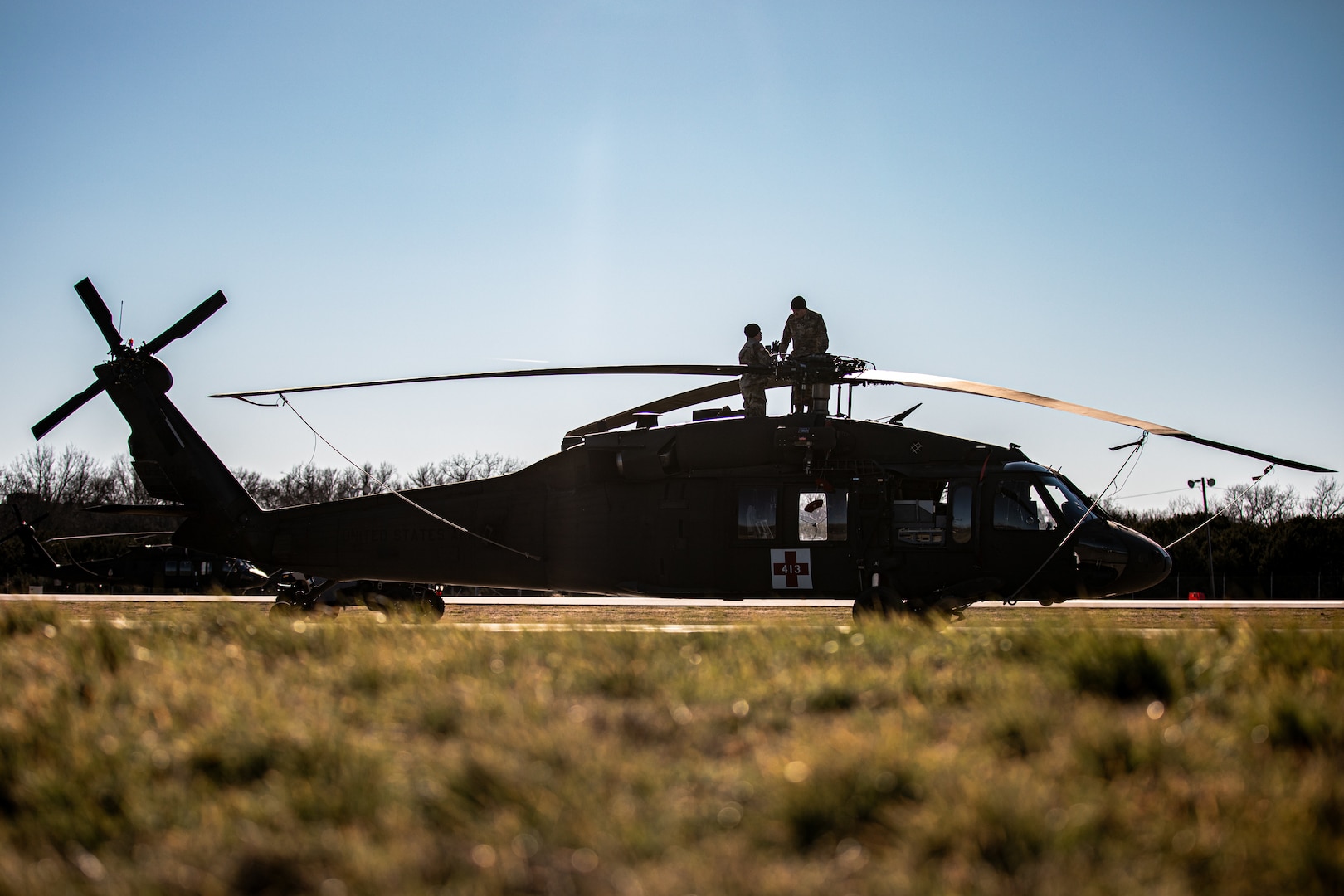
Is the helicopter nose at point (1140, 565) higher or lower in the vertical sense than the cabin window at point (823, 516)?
lower

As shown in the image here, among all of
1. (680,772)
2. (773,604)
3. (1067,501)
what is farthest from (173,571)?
(680,772)

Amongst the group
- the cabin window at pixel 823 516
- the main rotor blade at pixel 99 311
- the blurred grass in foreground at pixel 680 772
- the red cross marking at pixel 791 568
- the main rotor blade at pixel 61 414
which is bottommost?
the blurred grass in foreground at pixel 680 772

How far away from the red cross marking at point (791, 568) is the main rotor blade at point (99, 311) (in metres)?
13.0

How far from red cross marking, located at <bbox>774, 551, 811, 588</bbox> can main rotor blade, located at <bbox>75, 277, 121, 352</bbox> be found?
1304 cm

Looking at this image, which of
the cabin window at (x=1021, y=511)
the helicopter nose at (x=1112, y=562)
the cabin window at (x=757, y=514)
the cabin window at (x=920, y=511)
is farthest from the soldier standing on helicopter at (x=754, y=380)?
the helicopter nose at (x=1112, y=562)

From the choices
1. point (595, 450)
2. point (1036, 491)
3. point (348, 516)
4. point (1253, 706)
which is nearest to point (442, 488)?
point (348, 516)

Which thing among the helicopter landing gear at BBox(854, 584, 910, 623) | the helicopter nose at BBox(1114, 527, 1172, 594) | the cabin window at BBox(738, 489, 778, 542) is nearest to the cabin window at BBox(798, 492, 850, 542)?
the cabin window at BBox(738, 489, 778, 542)

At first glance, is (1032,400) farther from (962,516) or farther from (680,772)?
(680,772)

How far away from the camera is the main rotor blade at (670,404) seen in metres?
16.3

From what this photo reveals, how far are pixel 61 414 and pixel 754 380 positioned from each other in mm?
12256

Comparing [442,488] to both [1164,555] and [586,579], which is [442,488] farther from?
[1164,555]

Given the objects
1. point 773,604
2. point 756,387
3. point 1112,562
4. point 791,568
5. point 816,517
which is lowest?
point 773,604

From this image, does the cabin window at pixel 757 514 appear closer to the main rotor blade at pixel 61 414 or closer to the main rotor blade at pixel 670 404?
the main rotor blade at pixel 670 404

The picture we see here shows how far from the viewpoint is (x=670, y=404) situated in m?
17.2
